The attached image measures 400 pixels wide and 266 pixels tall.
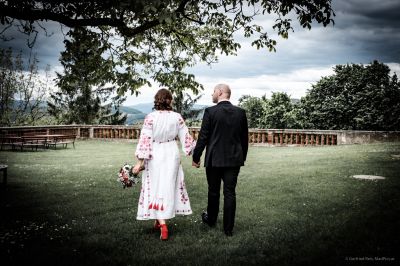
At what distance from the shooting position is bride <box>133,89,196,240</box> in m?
5.61

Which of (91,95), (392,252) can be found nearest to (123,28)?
(392,252)

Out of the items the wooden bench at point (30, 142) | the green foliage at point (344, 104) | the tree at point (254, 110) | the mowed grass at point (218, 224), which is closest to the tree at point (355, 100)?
the green foliage at point (344, 104)

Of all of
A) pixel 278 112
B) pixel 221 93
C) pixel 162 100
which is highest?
pixel 278 112

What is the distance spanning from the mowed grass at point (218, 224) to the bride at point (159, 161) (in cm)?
44

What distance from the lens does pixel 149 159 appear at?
568cm

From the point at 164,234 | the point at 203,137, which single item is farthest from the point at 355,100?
the point at 164,234

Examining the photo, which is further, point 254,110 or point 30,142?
point 254,110

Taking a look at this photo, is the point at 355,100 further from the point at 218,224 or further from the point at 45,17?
the point at 45,17

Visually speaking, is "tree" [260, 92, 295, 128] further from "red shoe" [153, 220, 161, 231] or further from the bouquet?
"red shoe" [153, 220, 161, 231]

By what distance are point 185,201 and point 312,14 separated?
503cm

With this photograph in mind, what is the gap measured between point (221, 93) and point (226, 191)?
153 centimetres

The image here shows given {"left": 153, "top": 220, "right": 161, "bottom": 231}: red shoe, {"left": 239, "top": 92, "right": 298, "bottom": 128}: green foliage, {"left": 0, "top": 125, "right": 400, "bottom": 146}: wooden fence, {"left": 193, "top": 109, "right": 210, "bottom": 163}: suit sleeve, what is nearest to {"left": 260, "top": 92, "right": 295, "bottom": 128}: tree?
{"left": 239, "top": 92, "right": 298, "bottom": 128}: green foliage

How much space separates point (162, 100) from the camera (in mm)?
5613

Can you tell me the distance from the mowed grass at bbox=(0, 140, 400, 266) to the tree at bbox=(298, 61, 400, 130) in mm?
15418
